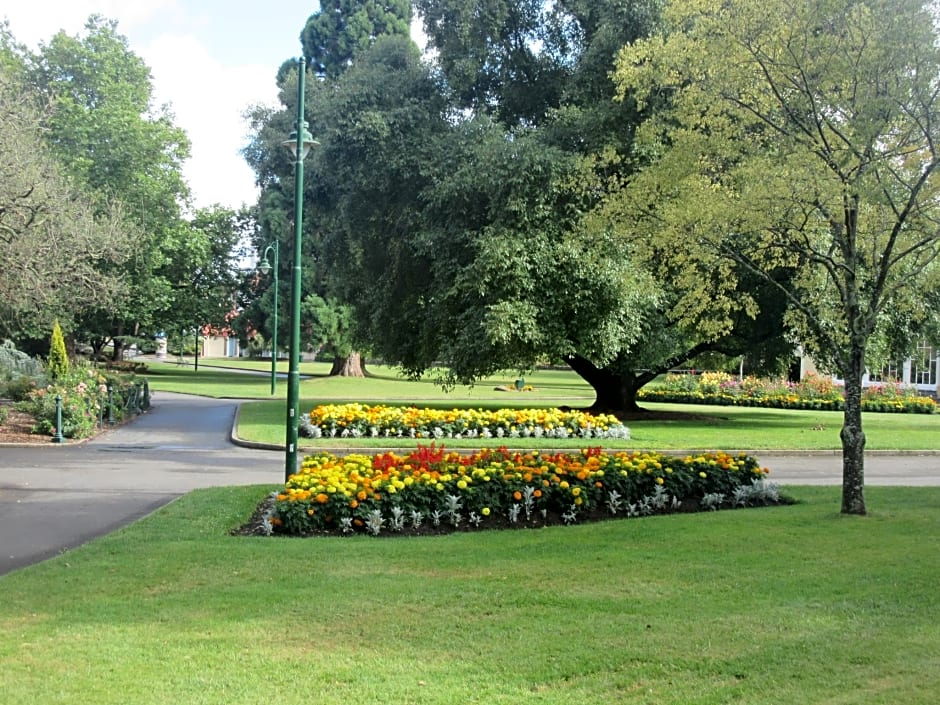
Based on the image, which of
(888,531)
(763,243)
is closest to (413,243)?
(763,243)

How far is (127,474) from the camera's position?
13969 millimetres

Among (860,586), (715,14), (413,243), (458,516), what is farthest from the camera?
(413,243)

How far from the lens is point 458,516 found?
9.09 meters

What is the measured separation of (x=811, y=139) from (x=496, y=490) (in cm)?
542

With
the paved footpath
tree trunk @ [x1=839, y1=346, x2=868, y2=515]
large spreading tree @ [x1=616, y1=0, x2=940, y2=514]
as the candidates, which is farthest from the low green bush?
tree trunk @ [x1=839, y1=346, x2=868, y2=515]

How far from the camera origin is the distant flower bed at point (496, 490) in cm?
879

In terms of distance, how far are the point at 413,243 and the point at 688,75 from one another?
1365 centimetres

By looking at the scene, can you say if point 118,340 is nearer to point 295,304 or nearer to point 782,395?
point 782,395

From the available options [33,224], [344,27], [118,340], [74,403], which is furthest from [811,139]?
[118,340]

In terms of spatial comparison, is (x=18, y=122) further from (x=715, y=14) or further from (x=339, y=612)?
(x=339, y=612)

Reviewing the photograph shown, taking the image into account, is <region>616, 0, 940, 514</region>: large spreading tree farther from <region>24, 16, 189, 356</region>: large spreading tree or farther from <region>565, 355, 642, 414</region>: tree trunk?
<region>24, 16, 189, 356</region>: large spreading tree

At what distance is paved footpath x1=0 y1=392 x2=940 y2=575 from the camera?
944cm

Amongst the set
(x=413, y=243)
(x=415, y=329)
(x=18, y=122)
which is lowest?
(x=415, y=329)

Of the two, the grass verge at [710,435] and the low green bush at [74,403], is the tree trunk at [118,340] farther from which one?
the low green bush at [74,403]
